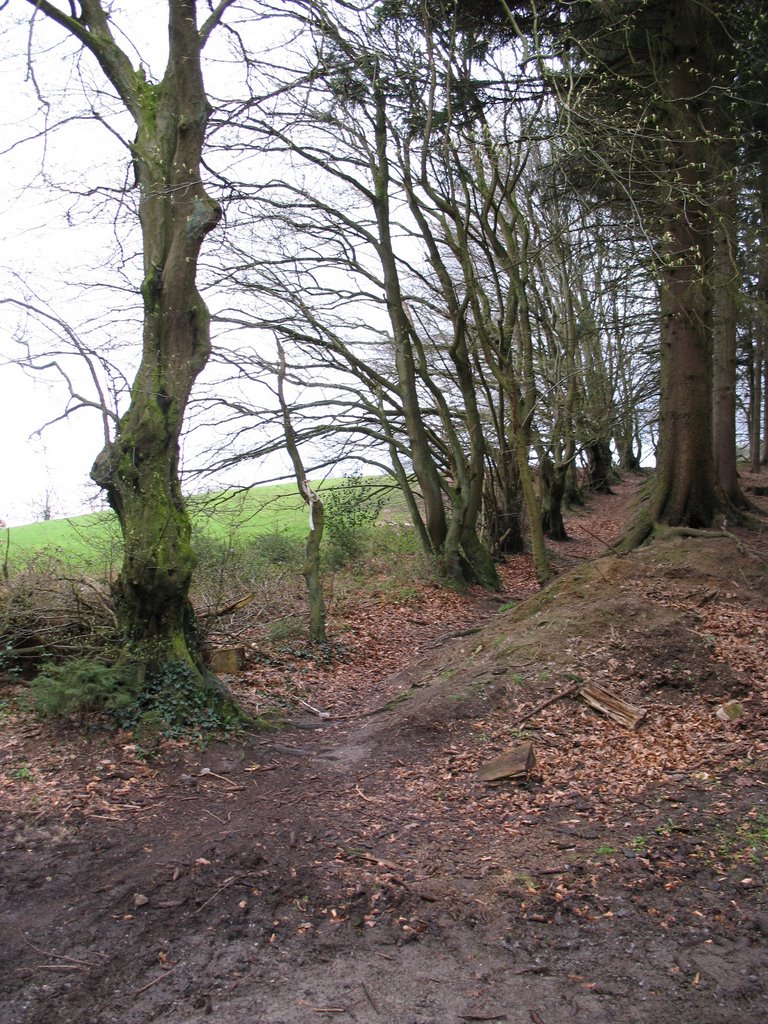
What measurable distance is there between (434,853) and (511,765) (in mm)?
1219

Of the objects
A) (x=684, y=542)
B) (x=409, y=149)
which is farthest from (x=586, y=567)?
(x=409, y=149)

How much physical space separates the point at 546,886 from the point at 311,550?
673 centimetres

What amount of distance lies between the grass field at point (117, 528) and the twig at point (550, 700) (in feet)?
15.6

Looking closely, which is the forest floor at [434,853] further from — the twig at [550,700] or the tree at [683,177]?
the tree at [683,177]

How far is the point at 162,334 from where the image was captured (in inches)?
Result: 278

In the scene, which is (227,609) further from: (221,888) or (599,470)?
(599,470)

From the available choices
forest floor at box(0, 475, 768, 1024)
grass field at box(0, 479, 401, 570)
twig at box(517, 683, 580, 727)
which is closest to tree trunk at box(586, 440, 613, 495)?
grass field at box(0, 479, 401, 570)

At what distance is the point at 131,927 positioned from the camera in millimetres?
3836

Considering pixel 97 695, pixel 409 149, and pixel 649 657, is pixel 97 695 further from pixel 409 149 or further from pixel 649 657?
pixel 409 149

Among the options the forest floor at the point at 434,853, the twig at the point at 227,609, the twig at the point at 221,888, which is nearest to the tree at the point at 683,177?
the forest floor at the point at 434,853

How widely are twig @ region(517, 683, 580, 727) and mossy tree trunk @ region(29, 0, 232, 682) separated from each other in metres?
2.91

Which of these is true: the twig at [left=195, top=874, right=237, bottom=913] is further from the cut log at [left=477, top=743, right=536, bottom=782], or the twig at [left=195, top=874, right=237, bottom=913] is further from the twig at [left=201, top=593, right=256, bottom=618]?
the twig at [left=201, top=593, right=256, bottom=618]

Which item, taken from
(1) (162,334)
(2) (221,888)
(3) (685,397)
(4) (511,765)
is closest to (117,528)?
(1) (162,334)

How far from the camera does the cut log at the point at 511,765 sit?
5.68m
